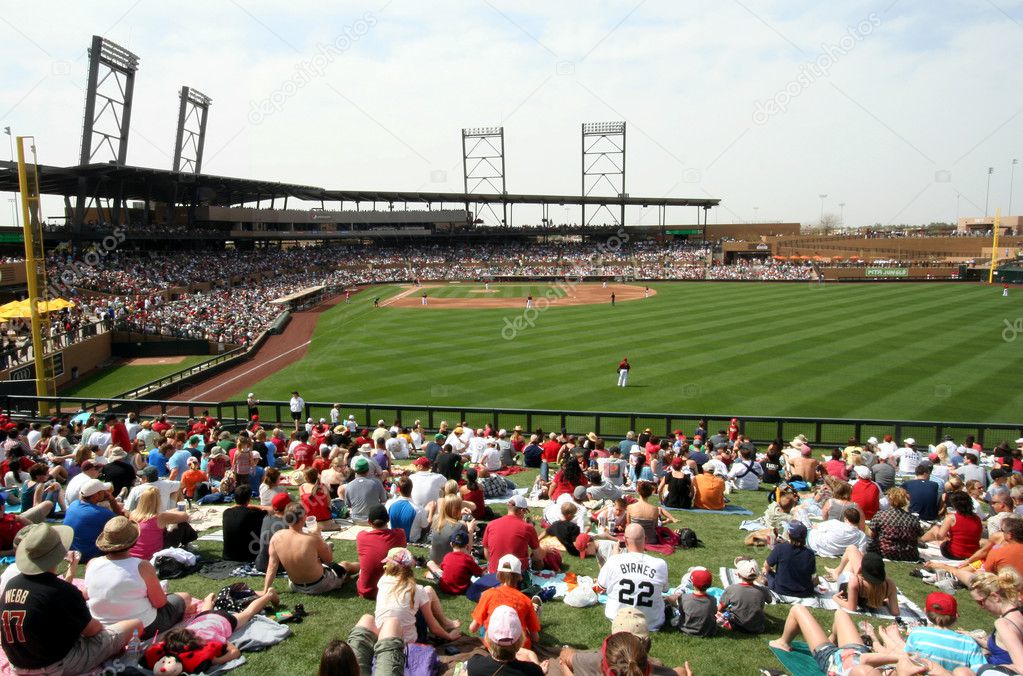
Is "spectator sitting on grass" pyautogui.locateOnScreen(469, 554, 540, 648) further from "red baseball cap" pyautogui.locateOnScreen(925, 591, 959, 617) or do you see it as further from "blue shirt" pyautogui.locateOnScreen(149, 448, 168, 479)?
"blue shirt" pyautogui.locateOnScreen(149, 448, 168, 479)

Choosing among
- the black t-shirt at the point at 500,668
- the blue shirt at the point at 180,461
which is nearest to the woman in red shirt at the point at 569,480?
the black t-shirt at the point at 500,668

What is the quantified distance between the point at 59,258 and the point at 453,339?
33554mm

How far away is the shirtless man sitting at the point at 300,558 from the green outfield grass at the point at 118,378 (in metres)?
25.2

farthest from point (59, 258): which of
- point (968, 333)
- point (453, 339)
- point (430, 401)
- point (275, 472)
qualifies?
point (968, 333)

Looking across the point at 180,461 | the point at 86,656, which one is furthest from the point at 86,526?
the point at 180,461

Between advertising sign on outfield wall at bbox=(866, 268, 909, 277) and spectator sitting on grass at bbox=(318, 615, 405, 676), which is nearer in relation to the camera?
spectator sitting on grass at bbox=(318, 615, 405, 676)

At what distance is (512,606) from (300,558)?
2.47 m

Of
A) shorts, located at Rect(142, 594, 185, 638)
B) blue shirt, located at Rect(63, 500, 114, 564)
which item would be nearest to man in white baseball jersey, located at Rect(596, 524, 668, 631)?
shorts, located at Rect(142, 594, 185, 638)

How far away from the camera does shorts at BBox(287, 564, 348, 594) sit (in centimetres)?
675

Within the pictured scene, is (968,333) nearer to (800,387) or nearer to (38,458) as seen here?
(800,387)

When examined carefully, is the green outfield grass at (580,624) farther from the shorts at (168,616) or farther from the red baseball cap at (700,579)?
the shorts at (168,616)

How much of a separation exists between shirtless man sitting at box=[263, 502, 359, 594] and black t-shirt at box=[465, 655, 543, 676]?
8.79 feet

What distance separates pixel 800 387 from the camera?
2445cm

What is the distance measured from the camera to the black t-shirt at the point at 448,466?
35.6 ft
